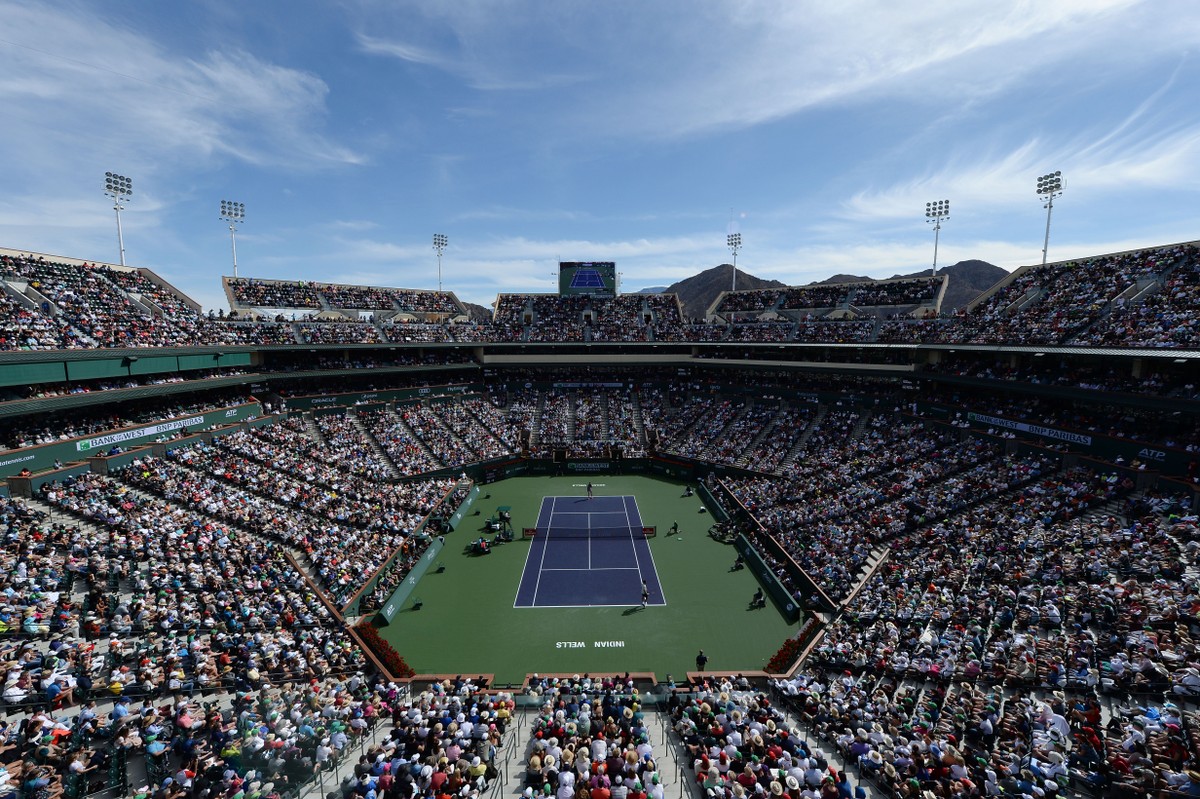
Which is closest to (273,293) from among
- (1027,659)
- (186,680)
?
(186,680)

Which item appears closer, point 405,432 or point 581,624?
point 581,624

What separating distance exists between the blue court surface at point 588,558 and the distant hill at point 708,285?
128 metres

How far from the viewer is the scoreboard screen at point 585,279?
6406cm

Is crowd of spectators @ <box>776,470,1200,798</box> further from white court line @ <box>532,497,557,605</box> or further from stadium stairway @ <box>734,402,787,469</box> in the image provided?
stadium stairway @ <box>734,402,787,469</box>

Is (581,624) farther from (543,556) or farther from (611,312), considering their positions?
(611,312)

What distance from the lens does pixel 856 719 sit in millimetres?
14258

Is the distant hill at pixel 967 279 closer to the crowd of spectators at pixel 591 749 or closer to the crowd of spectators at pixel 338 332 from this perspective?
the crowd of spectators at pixel 338 332

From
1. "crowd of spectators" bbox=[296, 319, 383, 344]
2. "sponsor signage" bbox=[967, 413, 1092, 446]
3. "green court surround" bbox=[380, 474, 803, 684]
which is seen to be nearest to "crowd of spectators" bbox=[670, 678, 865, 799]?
"green court surround" bbox=[380, 474, 803, 684]

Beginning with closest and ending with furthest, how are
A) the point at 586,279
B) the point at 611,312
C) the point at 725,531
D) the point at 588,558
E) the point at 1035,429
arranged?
the point at 1035,429
the point at 588,558
the point at 725,531
the point at 611,312
the point at 586,279

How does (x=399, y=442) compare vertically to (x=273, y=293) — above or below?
below

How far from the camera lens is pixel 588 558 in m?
30.2

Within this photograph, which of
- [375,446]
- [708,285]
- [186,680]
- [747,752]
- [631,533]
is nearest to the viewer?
[747,752]

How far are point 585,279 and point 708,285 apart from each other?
118 metres

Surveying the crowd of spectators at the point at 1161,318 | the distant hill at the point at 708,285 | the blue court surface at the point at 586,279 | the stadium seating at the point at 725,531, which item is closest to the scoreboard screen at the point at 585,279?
the blue court surface at the point at 586,279
